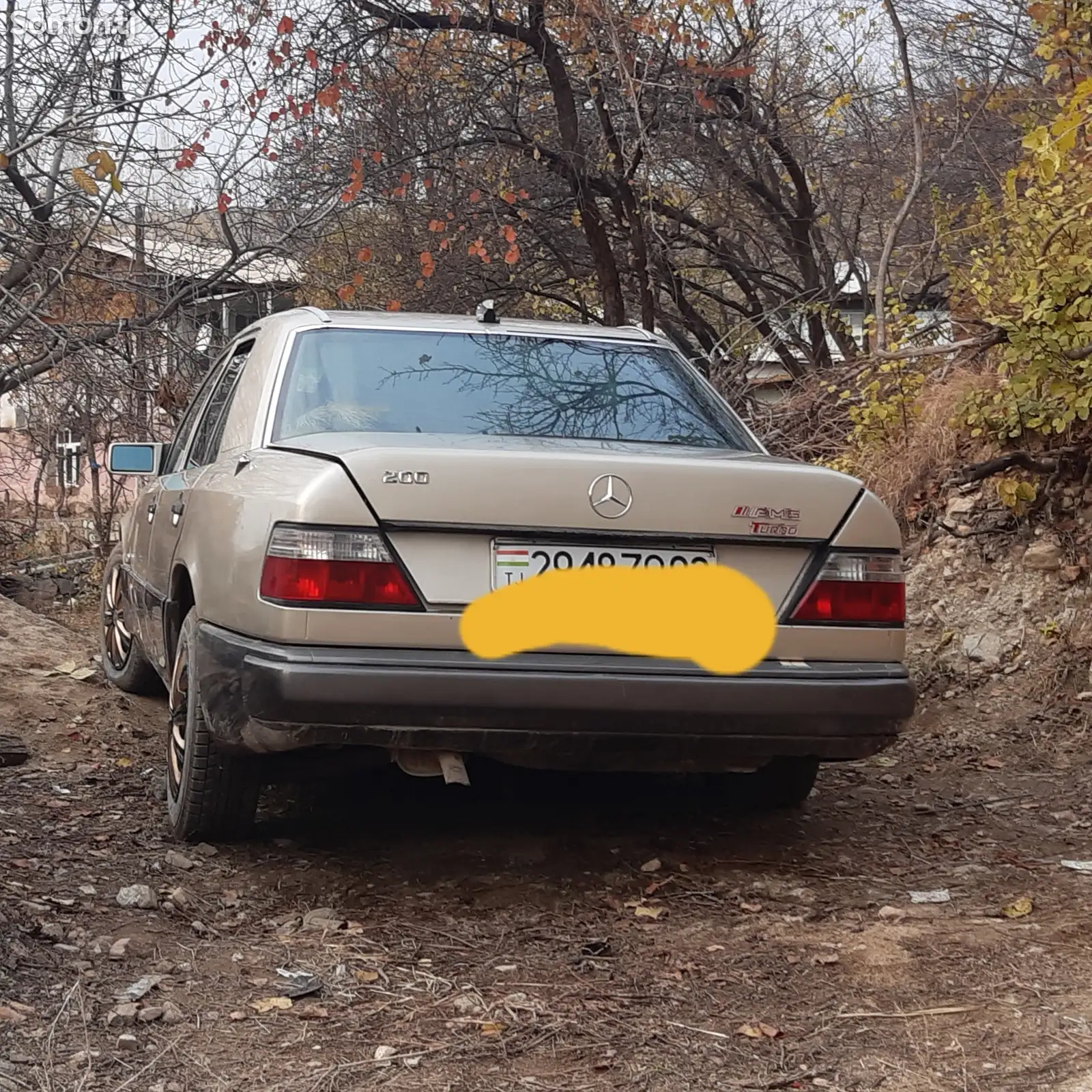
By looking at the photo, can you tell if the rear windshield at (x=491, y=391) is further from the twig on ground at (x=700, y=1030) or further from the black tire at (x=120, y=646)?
the black tire at (x=120, y=646)

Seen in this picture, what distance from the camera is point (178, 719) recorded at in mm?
4055

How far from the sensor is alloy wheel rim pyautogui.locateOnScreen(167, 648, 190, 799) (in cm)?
397

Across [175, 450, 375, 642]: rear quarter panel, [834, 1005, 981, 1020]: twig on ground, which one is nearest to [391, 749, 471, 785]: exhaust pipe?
[175, 450, 375, 642]: rear quarter panel

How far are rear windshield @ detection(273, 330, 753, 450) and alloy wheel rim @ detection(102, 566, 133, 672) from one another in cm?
235

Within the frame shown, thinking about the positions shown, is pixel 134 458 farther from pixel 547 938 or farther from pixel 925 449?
pixel 925 449

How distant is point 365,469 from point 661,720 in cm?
100

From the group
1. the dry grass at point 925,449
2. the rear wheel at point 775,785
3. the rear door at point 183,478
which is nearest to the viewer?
the rear wheel at point 775,785

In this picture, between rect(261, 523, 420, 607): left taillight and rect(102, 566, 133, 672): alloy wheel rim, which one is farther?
rect(102, 566, 133, 672): alloy wheel rim

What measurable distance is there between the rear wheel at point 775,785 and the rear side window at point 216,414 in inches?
84.6

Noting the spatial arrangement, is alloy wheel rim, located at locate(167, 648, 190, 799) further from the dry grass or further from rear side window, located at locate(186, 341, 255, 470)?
the dry grass

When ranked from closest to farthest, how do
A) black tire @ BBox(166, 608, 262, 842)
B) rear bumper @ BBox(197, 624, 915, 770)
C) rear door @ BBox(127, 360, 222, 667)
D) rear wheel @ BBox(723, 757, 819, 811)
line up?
rear bumper @ BBox(197, 624, 915, 770) → black tire @ BBox(166, 608, 262, 842) → rear wheel @ BBox(723, 757, 819, 811) → rear door @ BBox(127, 360, 222, 667)

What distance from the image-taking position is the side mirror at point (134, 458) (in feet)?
18.8

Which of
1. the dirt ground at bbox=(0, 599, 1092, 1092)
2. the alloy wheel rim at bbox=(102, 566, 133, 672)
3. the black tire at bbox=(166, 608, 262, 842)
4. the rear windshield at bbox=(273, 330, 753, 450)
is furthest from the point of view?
the alloy wheel rim at bbox=(102, 566, 133, 672)

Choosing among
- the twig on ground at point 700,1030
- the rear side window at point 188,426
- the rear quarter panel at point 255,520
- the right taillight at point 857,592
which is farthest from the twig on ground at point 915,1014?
the rear side window at point 188,426
